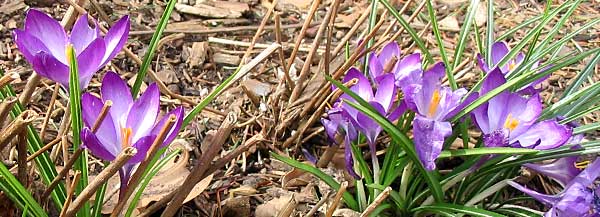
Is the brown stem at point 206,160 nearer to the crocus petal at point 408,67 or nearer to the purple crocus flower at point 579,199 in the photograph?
the crocus petal at point 408,67

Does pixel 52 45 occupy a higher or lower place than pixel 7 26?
higher

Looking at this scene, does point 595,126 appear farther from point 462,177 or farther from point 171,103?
point 171,103

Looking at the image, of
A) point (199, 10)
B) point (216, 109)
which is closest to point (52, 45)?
point (216, 109)

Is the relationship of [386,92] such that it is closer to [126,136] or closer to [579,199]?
[579,199]

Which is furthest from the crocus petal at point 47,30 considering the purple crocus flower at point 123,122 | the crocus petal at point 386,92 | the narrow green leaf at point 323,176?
the crocus petal at point 386,92

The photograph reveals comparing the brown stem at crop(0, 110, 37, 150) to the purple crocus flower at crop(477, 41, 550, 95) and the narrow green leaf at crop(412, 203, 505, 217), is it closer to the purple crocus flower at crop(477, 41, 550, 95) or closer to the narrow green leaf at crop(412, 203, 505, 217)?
the narrow green leaf at crop(412, 203, 505, 217)

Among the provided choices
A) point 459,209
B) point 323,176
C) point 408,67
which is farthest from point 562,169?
point 323,176
